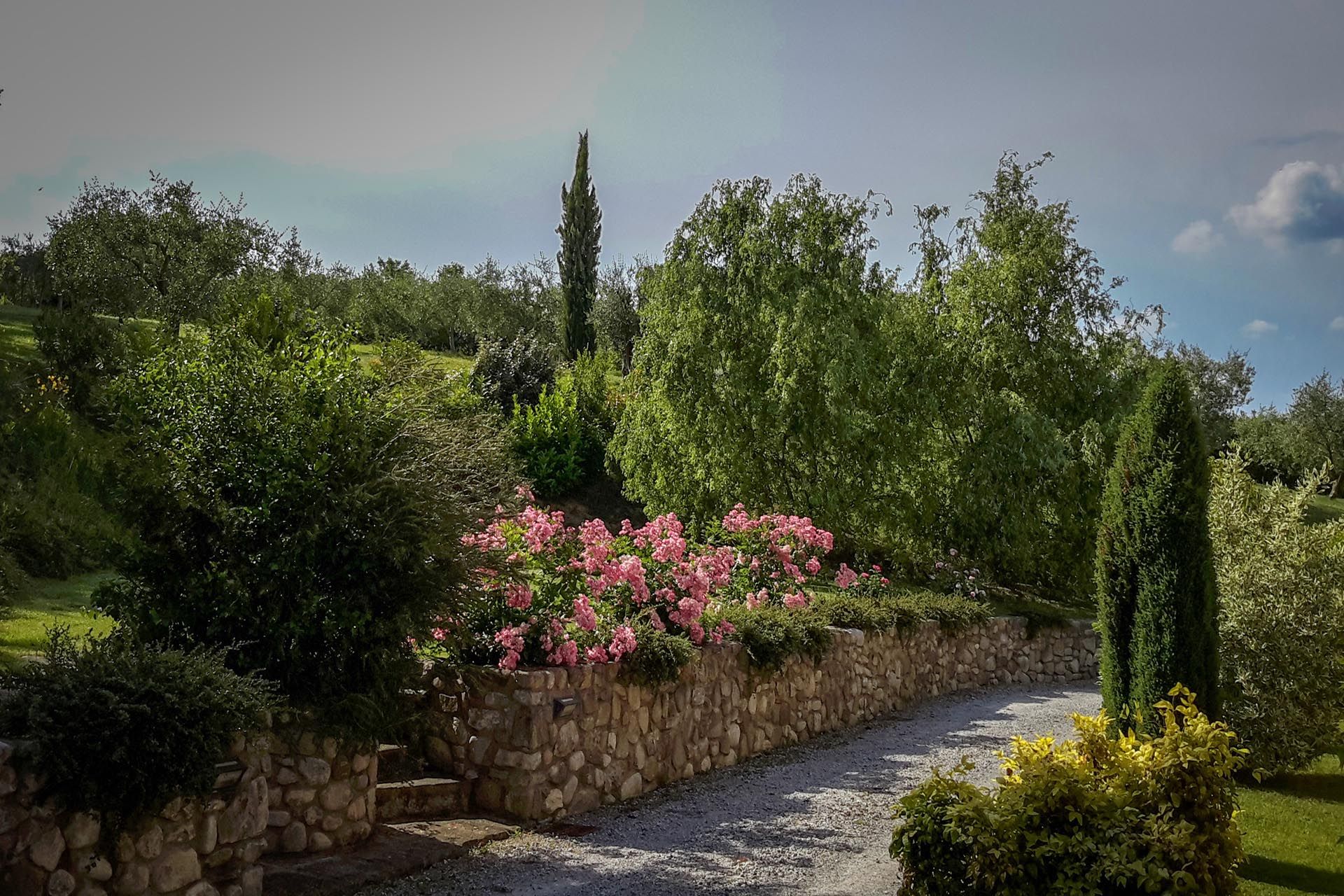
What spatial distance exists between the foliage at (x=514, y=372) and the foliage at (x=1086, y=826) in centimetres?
2101

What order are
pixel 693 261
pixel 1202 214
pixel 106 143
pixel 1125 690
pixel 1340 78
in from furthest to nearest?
pixel 693 261, pixel 1202 214, pixel 106 143, pixel 1340 78, pixel 1125 690

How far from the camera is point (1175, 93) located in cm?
1298

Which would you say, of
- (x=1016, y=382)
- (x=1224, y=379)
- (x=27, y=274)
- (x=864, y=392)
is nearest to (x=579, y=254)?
(x=1016, y=382)

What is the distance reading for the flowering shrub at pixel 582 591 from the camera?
25.5ft

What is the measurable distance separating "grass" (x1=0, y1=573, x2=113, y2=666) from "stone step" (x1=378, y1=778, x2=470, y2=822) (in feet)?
9.73

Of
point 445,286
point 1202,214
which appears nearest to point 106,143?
point 1202,214

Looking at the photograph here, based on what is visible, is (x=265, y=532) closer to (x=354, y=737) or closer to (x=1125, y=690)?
(x=354, y=737)

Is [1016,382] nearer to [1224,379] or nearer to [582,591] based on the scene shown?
[582,591]

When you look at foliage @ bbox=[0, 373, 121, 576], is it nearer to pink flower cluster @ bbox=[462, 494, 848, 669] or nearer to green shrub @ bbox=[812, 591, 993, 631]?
pink flower cluster @ bbox=[462, 494, 848, 669]

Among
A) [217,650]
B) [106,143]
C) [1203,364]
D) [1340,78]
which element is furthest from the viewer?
[1203,364]

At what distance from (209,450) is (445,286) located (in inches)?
1512

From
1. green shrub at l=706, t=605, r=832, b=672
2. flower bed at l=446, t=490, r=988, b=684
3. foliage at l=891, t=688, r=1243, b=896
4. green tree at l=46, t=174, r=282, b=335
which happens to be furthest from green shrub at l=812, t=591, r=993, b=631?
green tree at l=46, t=174, r=282, b=335

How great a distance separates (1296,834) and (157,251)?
91.0ft

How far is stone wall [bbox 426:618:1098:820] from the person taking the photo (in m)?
7.48
